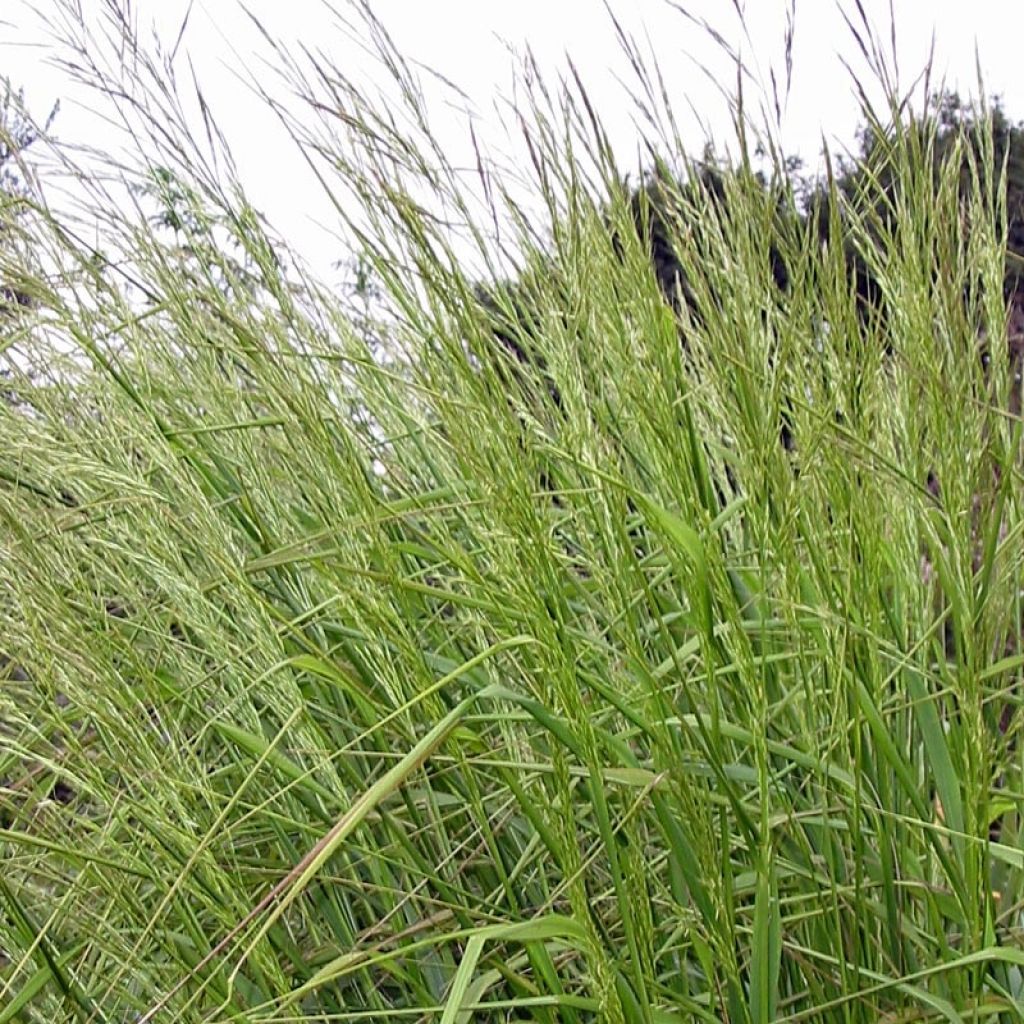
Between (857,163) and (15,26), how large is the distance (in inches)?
36.5

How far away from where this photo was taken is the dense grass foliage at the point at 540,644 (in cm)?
92

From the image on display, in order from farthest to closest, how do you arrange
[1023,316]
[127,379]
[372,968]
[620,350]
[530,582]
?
[1023,316], [127,379], [372,968], [620,350], [530,582]

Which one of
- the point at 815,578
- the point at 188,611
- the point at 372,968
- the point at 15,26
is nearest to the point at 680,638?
the point at 815,578

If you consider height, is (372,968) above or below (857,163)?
below

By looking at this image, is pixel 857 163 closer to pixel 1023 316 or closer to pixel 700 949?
pixel 700 949

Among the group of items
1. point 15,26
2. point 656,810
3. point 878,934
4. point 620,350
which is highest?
point 15,26

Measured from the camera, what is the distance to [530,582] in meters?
0.86

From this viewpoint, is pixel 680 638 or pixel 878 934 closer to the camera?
pixel 878 934

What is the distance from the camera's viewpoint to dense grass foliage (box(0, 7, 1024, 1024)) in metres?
0.92

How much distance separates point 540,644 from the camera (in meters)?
0.84

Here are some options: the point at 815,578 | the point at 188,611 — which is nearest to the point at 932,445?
the point at 815,578

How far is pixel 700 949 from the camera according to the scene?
97 cm

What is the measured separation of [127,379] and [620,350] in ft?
1.90

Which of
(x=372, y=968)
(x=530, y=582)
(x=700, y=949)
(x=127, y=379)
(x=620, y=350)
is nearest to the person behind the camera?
(x=530, y=582)
